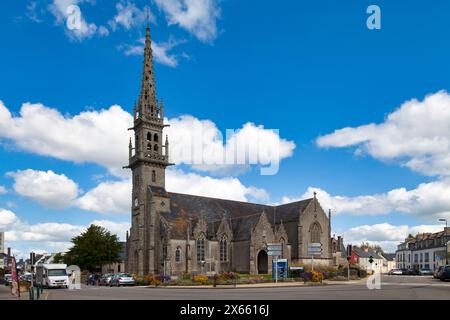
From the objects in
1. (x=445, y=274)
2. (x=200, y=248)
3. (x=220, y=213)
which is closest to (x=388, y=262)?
(x=220, y=213)

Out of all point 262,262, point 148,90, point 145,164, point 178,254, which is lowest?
point 262,262

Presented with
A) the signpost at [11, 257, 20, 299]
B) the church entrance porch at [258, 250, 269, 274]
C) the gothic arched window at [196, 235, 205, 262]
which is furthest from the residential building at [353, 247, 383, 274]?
the signpost at [11, 257, 20, 299]

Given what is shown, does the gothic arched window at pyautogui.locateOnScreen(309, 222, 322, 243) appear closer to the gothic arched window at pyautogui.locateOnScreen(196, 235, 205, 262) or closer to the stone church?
the stone church

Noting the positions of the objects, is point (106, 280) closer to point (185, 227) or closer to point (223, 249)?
point (185, 227)

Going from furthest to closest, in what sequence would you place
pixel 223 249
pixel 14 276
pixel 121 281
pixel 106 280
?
pixel 223 249 → pixel 106 280 → pixel 121 281 → pixel 14 276

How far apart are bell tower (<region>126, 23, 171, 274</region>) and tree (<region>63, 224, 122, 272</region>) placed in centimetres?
681

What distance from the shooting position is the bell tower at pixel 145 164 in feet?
204

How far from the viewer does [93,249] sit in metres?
69.2

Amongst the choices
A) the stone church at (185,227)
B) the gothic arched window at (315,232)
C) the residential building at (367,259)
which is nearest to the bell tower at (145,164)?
the stone church at (185,227)

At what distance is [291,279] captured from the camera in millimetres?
46500

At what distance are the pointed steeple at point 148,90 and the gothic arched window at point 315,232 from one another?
28026mm

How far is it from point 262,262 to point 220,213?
34.6ft
